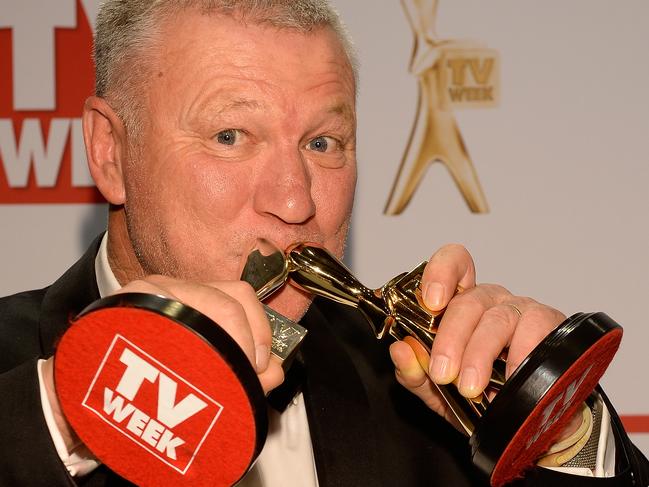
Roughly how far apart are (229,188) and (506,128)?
100cm

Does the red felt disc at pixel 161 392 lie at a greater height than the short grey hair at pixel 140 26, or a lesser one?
lesser

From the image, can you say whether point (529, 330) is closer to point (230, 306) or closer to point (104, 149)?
point (230, 306)

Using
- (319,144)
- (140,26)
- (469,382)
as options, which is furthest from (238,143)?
(469,382)

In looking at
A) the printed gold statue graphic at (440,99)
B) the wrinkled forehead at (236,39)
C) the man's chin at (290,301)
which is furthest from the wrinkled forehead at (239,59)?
the printed gold statue graphic at (440,99)

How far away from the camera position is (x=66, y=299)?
1.30 meters

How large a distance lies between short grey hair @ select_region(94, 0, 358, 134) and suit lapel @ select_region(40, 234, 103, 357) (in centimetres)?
26

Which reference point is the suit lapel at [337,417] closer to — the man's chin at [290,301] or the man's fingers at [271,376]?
the man's chin at [290,301]

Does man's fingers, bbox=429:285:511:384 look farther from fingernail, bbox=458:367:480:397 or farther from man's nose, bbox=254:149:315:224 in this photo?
man's nose, bbox=254:149:315:224

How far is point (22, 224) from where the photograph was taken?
1855 mm

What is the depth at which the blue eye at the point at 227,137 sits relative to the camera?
1.10 m

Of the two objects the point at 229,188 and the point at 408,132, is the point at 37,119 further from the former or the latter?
the point at 229,188

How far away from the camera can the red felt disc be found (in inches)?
27.7

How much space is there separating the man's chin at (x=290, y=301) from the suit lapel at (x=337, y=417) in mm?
249

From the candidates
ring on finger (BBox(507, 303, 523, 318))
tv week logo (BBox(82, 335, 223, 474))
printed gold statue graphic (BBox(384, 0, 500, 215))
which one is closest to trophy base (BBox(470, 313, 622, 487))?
ring on finger (BBox(507, 303, 523, 318))
